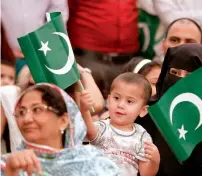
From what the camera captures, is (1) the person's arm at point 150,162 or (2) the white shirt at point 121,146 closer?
(1) the person's arm at point 150,162

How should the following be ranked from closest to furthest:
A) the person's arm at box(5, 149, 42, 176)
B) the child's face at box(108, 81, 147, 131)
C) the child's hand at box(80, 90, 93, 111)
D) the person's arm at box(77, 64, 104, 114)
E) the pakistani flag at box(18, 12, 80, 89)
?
the person's arm at box(5, 149, 42, 176) < the child's hand at box(80, 90, 93, 111) < the child's face at box(108, 81, 147, 131) < the pakistani flag at box(18, 12, 80, 89) < the person's arm at box(77, 64, 104, 114)

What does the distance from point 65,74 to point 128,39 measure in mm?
2083

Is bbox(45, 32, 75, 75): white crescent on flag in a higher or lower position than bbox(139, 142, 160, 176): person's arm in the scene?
higher

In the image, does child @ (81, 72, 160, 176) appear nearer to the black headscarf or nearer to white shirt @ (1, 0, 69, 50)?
the black headscarf

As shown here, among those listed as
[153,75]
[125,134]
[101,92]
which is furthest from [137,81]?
[101,92]

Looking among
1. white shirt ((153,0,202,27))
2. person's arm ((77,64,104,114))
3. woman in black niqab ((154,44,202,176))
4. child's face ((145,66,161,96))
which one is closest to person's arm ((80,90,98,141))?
woman in black niqab ((154,44,202,176))

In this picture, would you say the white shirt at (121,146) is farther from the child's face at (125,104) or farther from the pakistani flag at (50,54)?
the pakistani flag at (50,54)

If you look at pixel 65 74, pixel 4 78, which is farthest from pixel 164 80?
pixel 4 78

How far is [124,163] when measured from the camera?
3818 mm

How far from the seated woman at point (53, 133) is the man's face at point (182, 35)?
2202 millimetres

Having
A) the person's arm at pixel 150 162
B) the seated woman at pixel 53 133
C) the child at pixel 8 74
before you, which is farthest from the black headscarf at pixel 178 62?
the child at pixel 8 74

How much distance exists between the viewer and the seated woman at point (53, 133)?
10.7 feet

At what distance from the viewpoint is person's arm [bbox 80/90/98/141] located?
12.1ft

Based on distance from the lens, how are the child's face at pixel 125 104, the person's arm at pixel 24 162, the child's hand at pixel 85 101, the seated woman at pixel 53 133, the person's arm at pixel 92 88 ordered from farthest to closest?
the person's arm at pixel 92 88
the child's face at pixel 125 104
the child's hand at pixel 85 101
the seated woman at pixel 53 133
the person's arm at pixel 24 162
